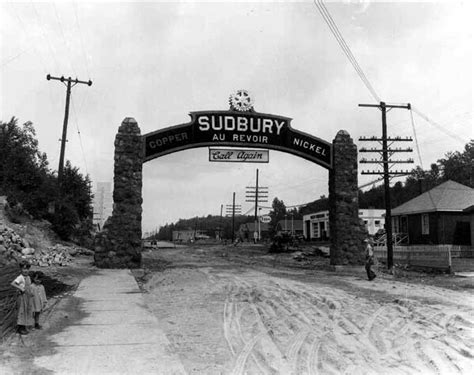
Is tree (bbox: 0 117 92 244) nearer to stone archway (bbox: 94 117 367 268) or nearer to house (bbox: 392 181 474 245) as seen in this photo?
stone archway (bbox: 94 117 367 268)

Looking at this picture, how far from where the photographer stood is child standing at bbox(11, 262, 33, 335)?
7.98m

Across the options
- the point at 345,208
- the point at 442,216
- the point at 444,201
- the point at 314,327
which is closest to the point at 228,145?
the point at 345,208

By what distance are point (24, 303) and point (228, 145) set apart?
13940 mm

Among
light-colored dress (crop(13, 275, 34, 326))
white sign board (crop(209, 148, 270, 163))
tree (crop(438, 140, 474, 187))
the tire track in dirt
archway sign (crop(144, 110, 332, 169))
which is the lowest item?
the tire track in dirt

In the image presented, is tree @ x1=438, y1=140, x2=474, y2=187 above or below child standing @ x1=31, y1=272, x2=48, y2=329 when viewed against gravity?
above

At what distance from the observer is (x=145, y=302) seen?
11.5 meters

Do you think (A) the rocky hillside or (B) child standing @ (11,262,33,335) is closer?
(B) child standing @ (11,262,33,335)

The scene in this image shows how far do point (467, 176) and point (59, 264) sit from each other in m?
59.9

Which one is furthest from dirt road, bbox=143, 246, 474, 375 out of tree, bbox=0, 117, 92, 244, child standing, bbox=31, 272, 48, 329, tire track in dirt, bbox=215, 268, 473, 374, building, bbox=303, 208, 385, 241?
building, bbox=303, 208, 385, 241

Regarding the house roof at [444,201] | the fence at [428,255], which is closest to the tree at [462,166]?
the house roof at [444,201]

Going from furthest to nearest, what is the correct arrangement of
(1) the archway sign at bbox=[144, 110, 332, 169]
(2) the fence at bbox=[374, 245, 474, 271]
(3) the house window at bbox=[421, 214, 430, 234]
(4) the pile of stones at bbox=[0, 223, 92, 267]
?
(3) the house window at bbox=[421, 214, 430, 234] < (2) the fence at bbox=[374, 245, 474, 271] < (1) the archway sign at bbox=[144, 110, 332, 169] < (4) the pile of stones at bbox=[0, 223, 92, 267]

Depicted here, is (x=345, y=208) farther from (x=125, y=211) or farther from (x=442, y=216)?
(x=442, y=216)

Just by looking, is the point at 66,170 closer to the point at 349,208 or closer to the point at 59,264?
the point at 59,264

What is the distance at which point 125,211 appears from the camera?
19.1 meters
